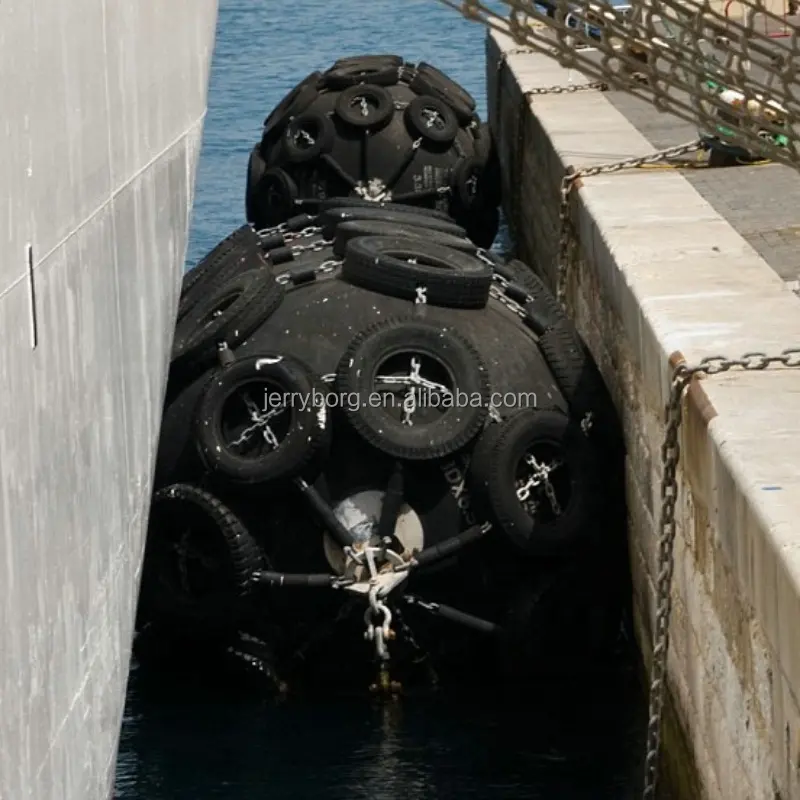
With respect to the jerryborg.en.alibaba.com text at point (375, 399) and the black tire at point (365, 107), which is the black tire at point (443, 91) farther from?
the jerryborg.en.alibaba.com text at point (375, 399)

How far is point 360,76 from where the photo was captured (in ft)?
53.0

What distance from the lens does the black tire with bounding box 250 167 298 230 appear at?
1553 centimetres

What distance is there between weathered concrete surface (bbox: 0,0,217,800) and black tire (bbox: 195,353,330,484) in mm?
646

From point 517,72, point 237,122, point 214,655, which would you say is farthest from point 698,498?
point 237,122

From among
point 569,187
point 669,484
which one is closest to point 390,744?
point 669,484

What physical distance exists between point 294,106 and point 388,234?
6.43 metres

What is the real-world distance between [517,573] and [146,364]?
2132mm

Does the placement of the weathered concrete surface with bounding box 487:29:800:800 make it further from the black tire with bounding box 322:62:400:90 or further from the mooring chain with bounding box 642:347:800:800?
the black tire with bounding box 322:62:400:90

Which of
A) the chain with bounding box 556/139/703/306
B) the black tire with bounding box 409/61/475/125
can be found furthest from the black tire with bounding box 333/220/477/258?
the black tire with bounding box 409/61/475/125

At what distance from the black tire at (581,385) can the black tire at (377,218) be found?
1541 millimetres

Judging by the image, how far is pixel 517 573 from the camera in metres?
8.78

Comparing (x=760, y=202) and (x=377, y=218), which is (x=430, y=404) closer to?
(x=377, y=218)

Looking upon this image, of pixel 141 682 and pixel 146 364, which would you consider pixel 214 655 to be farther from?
pixel 146 364

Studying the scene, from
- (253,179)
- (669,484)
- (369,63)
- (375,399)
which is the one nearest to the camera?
(669,484)
